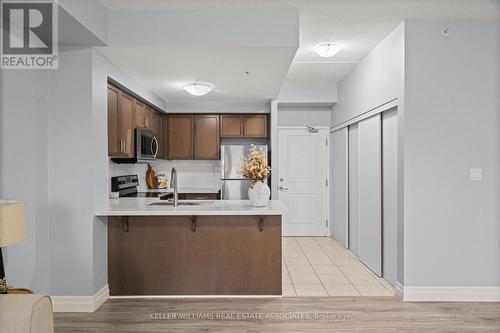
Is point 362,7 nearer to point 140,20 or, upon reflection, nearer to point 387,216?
point 140,20

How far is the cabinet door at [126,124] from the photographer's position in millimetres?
4148

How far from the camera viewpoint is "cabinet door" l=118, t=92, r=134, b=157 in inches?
163

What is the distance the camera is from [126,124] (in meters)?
4.34

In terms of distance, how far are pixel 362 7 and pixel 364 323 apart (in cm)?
264

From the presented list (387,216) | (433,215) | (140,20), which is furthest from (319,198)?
(140,20)

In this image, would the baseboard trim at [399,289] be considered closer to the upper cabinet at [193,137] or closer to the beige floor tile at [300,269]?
the beige floor tile at [300,269]

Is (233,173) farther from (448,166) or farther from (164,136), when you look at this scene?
(448,166)

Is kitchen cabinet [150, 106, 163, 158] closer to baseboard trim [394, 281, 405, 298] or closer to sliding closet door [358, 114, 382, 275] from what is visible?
sliding closet door [358, 114, 382, 275]

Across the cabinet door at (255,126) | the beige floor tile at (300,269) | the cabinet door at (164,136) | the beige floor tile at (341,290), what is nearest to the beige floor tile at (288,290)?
the beige floor tile at (341,290)

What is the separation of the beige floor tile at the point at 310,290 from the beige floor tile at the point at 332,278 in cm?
20

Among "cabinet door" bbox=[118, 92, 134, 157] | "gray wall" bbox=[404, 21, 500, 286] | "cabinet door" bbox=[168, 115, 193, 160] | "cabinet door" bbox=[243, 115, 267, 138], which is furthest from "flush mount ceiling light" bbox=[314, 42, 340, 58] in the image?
"cabinet door" bbox=[168, 115, 193, 160]

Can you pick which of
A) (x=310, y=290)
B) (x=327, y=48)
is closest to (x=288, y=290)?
(x=310, y=290)

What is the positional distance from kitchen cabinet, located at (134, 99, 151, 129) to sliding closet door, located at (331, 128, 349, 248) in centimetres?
296

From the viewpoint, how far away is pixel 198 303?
356 centimetres
